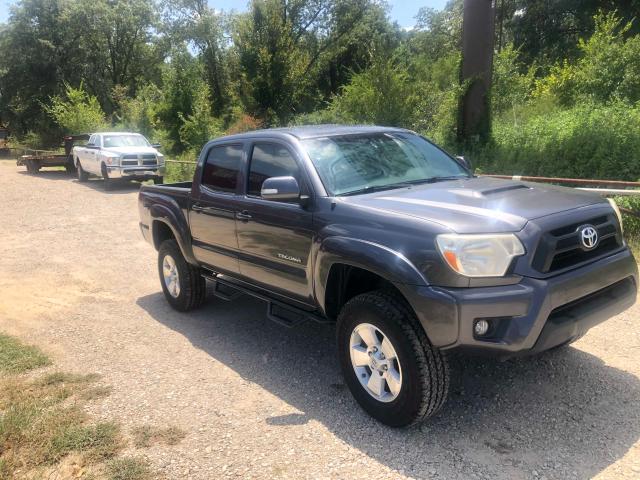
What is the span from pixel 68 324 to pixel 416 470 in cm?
419

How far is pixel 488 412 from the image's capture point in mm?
3578

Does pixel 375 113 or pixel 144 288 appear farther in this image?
pixel 375 113

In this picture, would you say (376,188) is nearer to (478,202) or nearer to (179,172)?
(478,202)

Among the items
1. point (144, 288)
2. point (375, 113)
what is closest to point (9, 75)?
point (375, 113)

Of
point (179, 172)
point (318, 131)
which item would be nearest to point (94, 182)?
point (179, 172)

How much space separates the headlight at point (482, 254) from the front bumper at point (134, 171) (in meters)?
16.7

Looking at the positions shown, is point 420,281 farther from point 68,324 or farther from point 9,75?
point 9,75

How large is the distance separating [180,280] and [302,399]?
7.96 ft

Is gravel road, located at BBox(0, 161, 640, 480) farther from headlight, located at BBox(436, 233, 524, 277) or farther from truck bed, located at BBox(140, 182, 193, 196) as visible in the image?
truck bed, located at BBox(140, 182, 193, 196)

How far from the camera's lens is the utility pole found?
43.2 ft

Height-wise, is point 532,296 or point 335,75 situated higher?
point 335,75

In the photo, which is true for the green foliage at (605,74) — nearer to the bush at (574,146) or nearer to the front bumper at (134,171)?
the bush at (574,146)

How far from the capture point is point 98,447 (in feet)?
10.9

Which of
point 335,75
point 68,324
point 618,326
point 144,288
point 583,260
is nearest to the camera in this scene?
point 583,260
